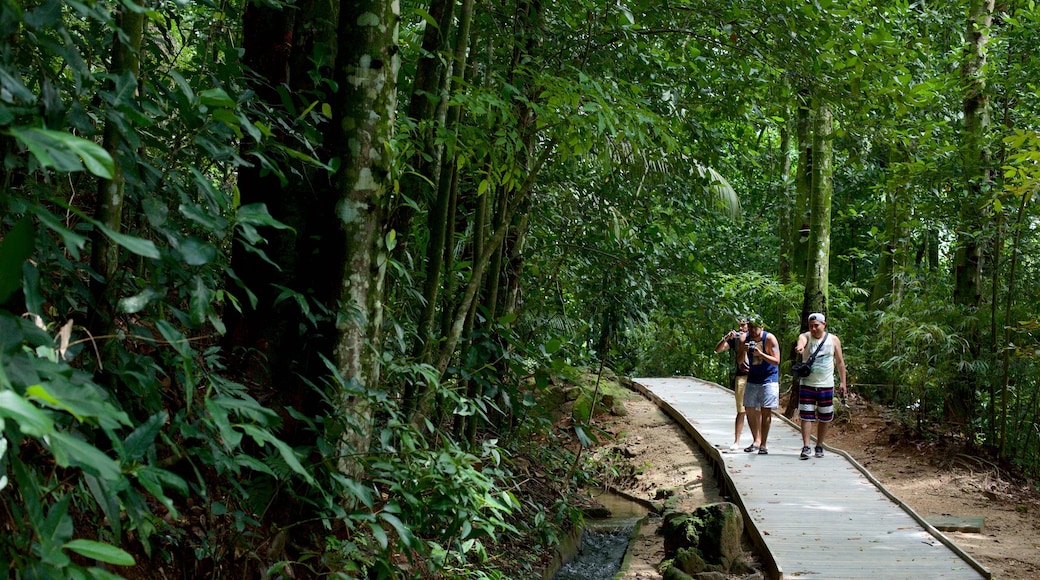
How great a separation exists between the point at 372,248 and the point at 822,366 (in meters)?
7.28

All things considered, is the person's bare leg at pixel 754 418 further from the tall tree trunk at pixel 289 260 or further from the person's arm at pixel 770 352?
the tall tree trunk at pixel 289 260

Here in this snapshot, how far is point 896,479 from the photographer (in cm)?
1101

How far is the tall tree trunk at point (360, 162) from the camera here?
3.62m

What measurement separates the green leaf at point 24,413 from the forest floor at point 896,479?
738 centimetres

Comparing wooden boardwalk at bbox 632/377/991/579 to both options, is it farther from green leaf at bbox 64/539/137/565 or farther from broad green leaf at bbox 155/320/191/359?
green leaf at bbox 64/539/137/565

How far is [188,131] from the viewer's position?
2.66m

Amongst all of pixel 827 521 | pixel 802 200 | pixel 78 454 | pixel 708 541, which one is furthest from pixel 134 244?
pixel 802 200

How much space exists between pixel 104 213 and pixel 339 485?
1581 millimetres

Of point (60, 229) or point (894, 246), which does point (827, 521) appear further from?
point (894, 246)

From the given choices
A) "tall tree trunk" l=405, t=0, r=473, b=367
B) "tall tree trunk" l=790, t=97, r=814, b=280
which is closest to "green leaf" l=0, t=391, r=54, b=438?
"tall tree trunk" l=405, t=0, r=473, b=367

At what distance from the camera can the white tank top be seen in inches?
377

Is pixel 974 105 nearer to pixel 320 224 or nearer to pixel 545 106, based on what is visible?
pixel 545 106

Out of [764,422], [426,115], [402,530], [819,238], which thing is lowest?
[764,422]

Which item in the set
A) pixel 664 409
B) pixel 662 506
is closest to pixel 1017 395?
pixel 662 506
